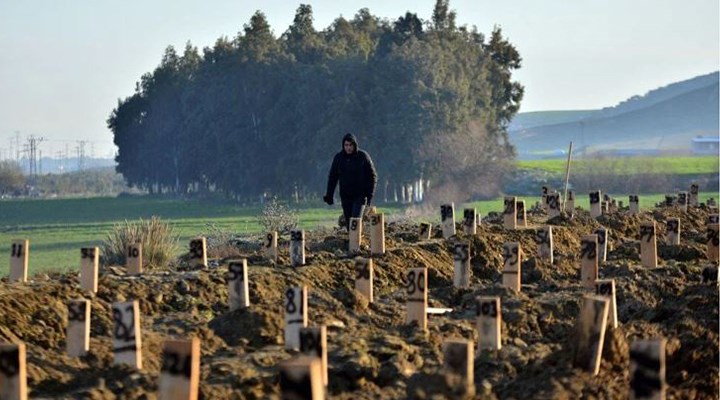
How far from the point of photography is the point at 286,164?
88125 millimetres

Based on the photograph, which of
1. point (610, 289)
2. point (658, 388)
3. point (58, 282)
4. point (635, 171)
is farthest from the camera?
point (635, 171)

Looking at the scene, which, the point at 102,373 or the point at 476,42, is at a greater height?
the point at 476,42

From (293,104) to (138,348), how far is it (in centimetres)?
7703

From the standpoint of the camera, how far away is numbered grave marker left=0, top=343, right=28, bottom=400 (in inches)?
368

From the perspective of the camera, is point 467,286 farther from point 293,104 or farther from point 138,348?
point 293,104

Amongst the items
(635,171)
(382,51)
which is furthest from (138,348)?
(635,171)

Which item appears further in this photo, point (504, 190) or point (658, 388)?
point (504, 190)

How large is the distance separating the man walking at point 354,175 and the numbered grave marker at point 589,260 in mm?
6867

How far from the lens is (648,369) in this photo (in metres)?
8.99

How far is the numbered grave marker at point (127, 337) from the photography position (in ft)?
37.3

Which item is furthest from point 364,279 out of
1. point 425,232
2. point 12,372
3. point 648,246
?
point 425,232

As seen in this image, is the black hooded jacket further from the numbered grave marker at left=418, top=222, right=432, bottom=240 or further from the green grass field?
the green grass field

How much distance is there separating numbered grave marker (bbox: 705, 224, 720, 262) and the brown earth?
0.83ft

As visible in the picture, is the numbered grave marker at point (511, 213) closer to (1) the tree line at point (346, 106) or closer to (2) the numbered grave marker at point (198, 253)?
(2) the numbered grave marker at point (198, 253)
